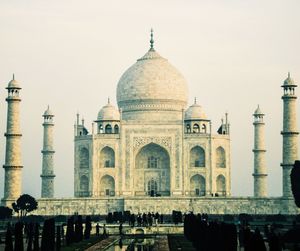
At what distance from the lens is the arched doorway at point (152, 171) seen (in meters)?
55.0

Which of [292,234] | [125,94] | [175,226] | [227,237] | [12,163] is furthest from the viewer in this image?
[125,94]

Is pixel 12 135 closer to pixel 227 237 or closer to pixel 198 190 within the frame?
pixel 198 190

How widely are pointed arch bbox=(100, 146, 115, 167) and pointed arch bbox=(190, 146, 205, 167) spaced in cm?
502

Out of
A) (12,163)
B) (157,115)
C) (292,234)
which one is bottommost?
(292,234)

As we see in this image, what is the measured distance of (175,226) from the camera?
39.3 meters

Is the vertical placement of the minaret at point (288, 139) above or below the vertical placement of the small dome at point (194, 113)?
below

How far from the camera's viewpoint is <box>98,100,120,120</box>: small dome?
184 ft

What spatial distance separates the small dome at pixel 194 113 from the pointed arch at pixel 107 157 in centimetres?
535

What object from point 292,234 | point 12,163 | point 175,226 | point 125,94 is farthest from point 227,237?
point 125,94

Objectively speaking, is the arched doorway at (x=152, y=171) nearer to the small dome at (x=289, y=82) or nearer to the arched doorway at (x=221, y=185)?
the arched doorway at (x=221, y=185)

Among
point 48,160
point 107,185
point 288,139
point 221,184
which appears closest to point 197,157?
point 221,184

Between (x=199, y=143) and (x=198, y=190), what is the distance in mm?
2965

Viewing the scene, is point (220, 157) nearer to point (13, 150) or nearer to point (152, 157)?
point (152, 157)

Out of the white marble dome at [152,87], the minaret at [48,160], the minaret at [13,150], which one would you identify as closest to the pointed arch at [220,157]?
the white marble dome at [152,87]
